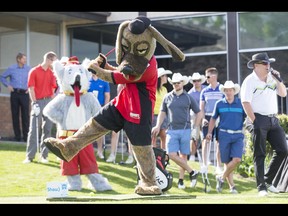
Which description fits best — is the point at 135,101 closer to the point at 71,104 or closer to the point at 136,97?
the point at 136,97

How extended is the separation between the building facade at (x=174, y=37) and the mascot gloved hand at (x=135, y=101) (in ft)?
29.2

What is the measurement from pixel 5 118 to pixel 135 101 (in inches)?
402

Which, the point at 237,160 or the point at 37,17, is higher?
the point at 37,17

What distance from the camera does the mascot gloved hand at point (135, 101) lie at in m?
7.12

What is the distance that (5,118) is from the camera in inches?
661

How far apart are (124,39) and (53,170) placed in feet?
15.9

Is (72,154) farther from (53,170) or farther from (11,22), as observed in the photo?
(11,22)

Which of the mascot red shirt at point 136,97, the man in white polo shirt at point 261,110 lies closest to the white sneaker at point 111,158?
the man in white polo shirt at point 261,110

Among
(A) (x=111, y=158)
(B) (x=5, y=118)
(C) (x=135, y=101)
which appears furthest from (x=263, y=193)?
(B) (x=5, y=118)

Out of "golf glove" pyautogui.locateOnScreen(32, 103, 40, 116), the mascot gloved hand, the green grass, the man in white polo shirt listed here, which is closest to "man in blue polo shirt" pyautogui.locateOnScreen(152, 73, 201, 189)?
the green grass

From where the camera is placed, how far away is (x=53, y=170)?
11523 mm

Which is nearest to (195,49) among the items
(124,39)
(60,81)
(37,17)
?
(37,17)
